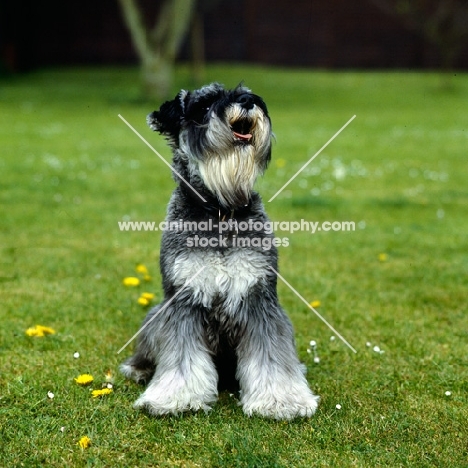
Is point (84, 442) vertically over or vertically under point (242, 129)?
under

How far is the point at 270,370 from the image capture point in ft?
14.2

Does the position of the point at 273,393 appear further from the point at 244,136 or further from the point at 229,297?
the point at 244,136

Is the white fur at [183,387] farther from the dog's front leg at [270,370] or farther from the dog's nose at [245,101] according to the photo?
the dog's nose at [245,101]

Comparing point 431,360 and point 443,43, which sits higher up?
point 431,360

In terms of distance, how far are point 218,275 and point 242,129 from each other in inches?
34.6

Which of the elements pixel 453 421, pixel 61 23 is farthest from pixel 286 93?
pixel 453 421

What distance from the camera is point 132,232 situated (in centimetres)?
851

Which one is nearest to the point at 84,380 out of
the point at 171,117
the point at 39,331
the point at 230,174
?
the point at 39,331

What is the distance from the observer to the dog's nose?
13.5 ft

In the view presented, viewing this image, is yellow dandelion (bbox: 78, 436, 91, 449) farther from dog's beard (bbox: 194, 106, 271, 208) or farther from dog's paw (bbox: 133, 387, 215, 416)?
dog's beard (bbox: 194, 106, 271, 208)

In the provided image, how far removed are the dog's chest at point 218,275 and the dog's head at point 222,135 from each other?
0.33m

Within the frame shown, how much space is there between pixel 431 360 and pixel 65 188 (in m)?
6.73

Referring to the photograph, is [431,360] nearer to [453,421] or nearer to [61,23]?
[453,421]

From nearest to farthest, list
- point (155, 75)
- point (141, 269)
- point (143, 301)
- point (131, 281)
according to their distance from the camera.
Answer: point (143, 301), point (131, 281), point (141, 269), point (155, 75)
